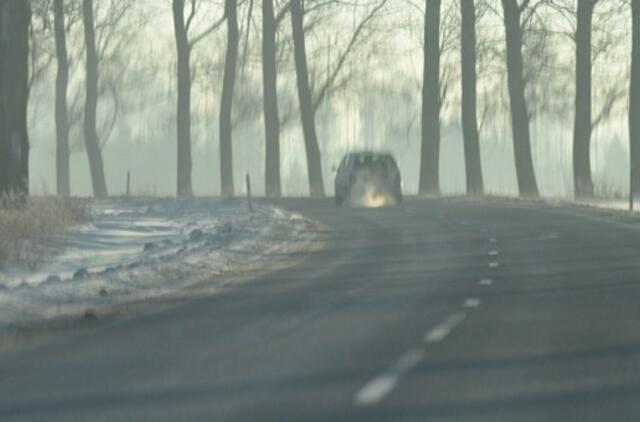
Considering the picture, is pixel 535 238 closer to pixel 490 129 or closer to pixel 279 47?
pixel 279 47

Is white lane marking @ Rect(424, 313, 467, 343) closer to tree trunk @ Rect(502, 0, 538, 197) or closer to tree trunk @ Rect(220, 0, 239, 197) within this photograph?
tree trunk @ Rect(502, 0, 538, 197)

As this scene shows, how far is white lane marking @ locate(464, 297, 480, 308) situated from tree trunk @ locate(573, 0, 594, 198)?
117 ft

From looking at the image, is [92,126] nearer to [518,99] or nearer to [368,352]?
[518,99]

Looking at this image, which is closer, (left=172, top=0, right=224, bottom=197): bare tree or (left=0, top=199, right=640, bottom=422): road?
(left=0, top=199, right=640, bottom=422): road

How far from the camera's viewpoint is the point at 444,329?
15.1 metres

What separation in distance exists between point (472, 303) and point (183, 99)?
47.3 meters

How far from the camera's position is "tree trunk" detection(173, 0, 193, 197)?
207 feet

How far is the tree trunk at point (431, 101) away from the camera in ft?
194

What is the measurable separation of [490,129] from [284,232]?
58.5 m

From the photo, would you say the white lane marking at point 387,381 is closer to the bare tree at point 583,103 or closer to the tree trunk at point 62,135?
the bare tree at point 583,103

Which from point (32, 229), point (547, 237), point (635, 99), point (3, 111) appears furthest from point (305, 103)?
point (32, 229)

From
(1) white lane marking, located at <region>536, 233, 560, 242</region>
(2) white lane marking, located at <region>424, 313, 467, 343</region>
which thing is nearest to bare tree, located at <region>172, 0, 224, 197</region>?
(1) white lane marking, located at <region>536, 233, 560, 242</region>

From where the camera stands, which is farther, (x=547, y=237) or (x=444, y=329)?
(x=547, y=237)

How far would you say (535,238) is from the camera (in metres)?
30.3
